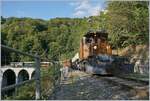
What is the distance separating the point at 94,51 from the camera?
35969mm

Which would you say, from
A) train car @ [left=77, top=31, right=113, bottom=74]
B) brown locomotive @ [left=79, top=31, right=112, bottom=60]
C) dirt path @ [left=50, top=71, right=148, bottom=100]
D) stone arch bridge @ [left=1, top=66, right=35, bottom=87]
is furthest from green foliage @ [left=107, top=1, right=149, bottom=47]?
dirt path @ [left=50, top=71, right=148, bottom=100]

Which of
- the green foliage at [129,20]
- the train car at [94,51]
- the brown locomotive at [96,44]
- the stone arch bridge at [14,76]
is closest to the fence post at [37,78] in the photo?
the stone arch bridge at [14,76]

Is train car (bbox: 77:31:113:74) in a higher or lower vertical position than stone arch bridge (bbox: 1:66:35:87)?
higher

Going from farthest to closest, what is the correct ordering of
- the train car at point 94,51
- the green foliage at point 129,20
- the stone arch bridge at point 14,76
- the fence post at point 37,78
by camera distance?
the green foliage at point 129,20 → the train car at point 94,51 → the stone arch bridge at point 14,76 → the fence post at point 37,78

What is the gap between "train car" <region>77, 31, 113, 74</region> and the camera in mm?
30109

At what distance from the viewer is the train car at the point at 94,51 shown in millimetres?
30109

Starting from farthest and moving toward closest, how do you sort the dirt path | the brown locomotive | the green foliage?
the green foliage
the brown locomotive
the dirt path

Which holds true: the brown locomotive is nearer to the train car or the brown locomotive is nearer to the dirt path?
the train car

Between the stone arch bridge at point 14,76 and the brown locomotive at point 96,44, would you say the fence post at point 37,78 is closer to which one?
the stone arch bridge at point 14,76

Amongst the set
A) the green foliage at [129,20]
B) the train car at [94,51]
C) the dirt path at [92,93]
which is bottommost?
the dirt path at [92,93]

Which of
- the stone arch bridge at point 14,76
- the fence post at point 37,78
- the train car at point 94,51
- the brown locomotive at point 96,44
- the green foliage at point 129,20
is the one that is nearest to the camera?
the fence post at point 37,78

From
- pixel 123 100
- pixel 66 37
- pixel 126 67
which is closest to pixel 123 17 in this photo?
pixel 126 67

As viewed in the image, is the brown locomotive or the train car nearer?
the train car

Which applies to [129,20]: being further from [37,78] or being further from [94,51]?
[37,78]
